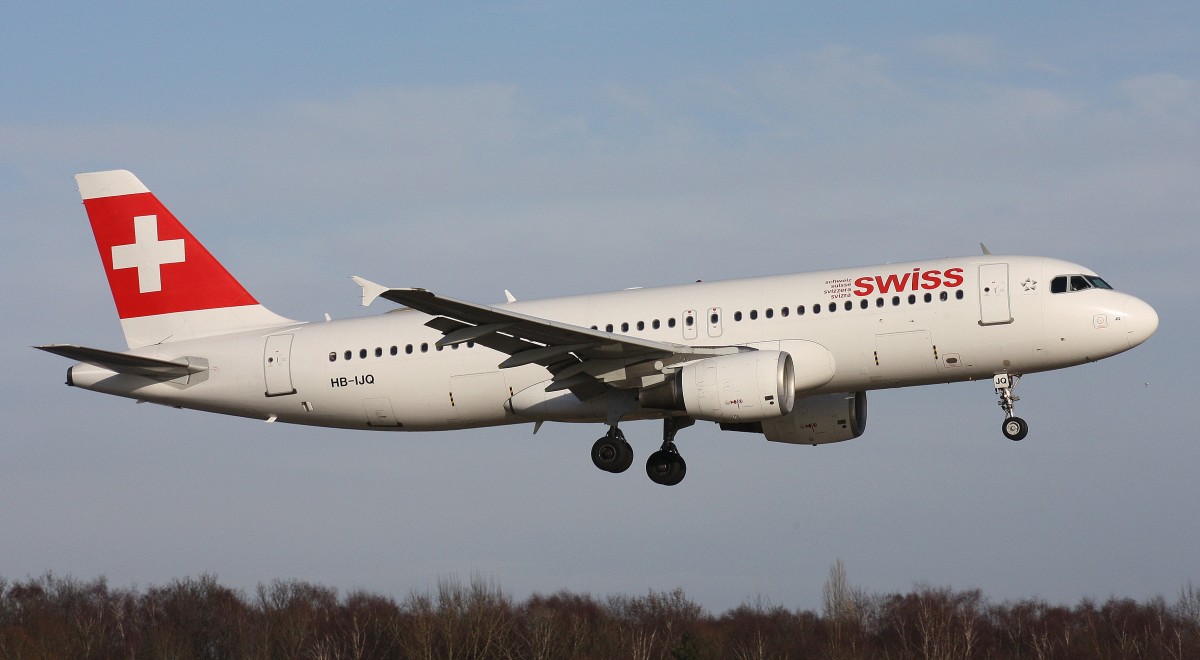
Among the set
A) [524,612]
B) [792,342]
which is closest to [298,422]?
[792,342]

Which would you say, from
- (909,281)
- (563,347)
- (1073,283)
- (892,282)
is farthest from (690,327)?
(1073,283)

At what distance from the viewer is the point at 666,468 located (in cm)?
4222

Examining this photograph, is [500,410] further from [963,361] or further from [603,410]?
[963,361]

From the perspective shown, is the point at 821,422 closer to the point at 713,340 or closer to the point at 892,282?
the point at 713,340

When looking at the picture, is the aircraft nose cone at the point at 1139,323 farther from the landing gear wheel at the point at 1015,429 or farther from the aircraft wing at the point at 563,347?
the aircraft wing at the point at 563,347

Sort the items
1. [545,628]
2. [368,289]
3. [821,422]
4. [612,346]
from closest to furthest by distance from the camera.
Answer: [368,289] < [612,346] < [821,422] < [545,628]

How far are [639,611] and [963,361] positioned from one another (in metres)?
47.8

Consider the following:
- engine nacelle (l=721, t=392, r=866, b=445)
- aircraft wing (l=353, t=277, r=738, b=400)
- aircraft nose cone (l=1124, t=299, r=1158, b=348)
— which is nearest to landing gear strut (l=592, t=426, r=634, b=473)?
aircraft wing (l=353, t=277, r=738, b=400)

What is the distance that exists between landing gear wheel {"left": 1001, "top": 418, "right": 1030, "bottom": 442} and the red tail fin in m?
19.3

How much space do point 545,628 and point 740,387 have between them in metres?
39.7

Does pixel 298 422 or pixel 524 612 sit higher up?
pixel 298 422

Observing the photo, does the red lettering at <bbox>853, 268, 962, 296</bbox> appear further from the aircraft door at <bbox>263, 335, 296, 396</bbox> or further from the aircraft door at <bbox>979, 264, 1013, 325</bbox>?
the aircraft door at <bbox>263, 335, 296, 396</bbox>

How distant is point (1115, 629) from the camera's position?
92.9 metres

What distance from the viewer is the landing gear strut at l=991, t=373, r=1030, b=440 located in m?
38.2
